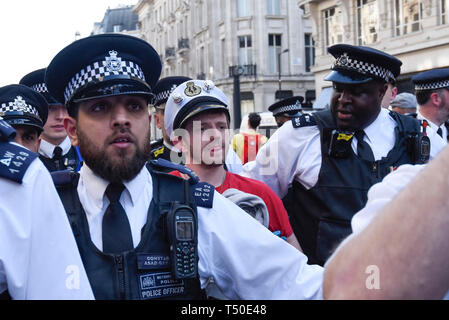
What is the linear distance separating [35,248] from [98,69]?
92cm

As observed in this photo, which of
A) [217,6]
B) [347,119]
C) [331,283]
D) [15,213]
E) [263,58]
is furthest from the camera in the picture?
[217,6]

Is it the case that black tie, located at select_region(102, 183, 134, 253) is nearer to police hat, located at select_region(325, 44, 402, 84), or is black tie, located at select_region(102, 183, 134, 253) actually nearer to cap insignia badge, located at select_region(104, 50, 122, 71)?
cap insignia badge, located at select_region(104, 50, 122, 71)

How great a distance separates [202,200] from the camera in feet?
7.12

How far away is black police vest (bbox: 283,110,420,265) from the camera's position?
3600mm

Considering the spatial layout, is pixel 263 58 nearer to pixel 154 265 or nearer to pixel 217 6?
pixel 217 6

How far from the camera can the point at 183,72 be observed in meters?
47.6

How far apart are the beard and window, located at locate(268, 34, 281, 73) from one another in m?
34.4

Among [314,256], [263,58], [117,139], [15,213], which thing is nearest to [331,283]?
[15,213]

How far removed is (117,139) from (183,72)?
46190 millimetres

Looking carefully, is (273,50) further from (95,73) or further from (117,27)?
(117,27)

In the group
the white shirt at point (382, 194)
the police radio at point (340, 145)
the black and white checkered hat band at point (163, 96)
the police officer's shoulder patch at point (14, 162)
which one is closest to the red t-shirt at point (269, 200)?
the police radio at point (340, 145)

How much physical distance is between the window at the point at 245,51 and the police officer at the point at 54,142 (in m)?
31.6

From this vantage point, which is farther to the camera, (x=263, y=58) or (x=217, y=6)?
(x=217, y=6)

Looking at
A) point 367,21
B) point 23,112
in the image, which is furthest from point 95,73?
point 367,21
